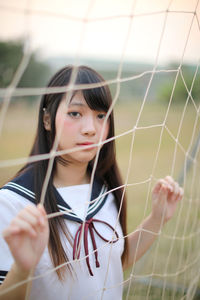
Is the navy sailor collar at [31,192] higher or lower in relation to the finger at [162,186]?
lower

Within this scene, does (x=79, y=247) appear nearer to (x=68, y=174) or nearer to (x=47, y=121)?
(x=68, y=174)

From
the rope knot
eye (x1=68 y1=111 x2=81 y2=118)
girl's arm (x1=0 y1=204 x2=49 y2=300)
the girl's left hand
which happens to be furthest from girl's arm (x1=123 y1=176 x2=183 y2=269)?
girl's arm (x1=0 y1=204 x2=49 y2=300)

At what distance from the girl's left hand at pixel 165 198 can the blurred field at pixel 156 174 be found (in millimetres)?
32

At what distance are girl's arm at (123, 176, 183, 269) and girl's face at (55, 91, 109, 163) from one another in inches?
9.4

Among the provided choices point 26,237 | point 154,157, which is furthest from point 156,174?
point 26,237

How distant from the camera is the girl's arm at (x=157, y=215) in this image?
38.0 inches

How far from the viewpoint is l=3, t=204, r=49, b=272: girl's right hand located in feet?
1.89

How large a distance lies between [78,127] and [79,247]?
0.27m

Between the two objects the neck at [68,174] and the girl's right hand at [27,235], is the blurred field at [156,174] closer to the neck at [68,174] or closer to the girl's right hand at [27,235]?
the neck at [68,174]

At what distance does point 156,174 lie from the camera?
13.0ft

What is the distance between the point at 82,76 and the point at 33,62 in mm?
9622

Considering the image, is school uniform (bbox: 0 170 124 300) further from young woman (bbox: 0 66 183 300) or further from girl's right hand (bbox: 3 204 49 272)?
girl's right hand (bbox: 3 204 49 272)

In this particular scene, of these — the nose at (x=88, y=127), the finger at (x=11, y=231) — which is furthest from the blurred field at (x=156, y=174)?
the finger at (x=11, y=231)

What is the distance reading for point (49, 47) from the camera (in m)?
10.5
